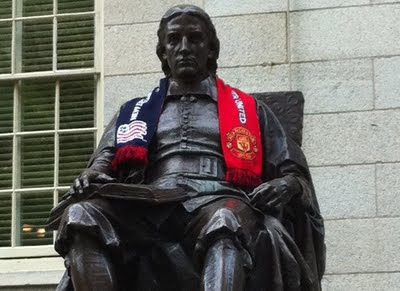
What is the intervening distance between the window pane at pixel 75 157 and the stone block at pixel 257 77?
5.29ft

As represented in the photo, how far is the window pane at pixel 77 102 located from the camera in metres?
17.0

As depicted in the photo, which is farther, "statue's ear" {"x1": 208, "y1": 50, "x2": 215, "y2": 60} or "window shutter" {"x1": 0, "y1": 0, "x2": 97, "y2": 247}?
"window shutter" {"x1": 0, "y1": 0, "x2": 97, "y2": 247}

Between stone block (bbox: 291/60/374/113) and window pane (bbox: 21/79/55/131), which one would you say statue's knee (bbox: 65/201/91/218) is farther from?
window pane (bbox: 21/79/55/131)

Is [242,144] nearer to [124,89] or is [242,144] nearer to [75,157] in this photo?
[124,89]

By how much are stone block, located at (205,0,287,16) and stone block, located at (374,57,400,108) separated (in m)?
0.96

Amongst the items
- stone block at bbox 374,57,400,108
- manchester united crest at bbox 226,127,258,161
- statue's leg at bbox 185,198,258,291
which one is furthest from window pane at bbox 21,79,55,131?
statue's leg at bbox 185,198,258,291

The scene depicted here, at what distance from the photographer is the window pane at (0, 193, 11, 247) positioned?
55.8 feet

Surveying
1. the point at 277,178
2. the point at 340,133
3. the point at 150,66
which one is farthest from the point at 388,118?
the point at 277,178

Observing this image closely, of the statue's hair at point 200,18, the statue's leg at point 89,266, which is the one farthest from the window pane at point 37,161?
the statue's leg at point 89,266

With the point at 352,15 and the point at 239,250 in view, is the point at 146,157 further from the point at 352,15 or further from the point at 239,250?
the point at 352,15

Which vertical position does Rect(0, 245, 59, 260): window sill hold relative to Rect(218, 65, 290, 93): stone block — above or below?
below

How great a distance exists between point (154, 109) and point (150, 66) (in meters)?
3.90

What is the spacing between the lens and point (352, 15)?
15914mm

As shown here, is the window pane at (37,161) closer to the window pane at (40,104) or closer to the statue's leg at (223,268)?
the window pane at (40,104)
